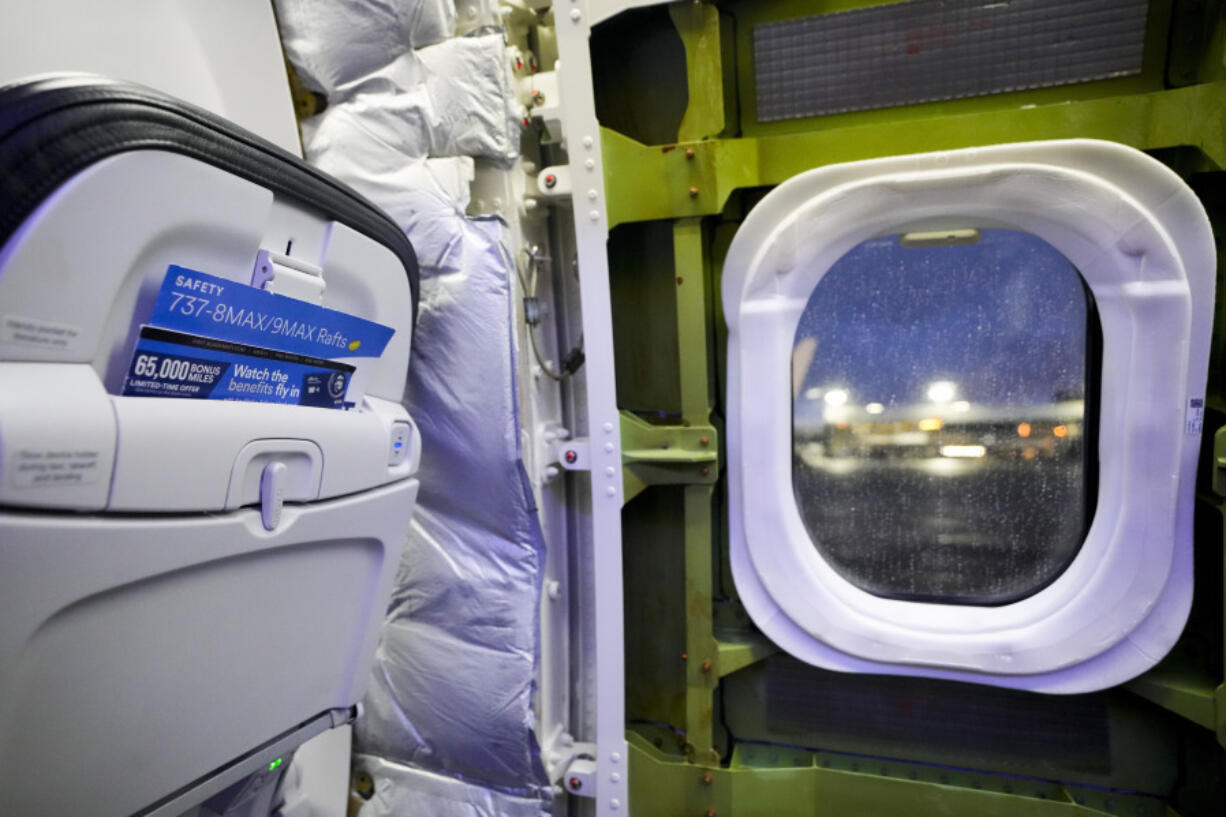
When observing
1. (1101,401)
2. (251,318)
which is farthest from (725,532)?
(251,318)

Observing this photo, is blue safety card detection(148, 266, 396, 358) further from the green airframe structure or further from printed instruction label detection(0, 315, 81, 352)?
the green airframe structure

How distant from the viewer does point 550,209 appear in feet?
6.09

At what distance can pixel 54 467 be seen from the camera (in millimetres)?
712

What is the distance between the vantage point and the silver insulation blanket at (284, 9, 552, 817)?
1.57m

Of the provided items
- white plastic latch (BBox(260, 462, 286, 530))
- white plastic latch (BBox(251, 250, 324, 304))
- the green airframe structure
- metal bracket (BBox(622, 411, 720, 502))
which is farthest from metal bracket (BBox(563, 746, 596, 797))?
white plastic latch (BBox(251, 250, 324, 304))

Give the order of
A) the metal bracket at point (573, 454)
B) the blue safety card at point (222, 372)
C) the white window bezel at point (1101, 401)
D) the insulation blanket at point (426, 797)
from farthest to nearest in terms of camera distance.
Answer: the metal bracket at point (573, 454) → the insulation blanket at point (426, 797) → the white window bezel at point (1101, 401) → the blue safety card at point (222, 372)

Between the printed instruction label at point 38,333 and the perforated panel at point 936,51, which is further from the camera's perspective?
the perforated panel at point 936,51

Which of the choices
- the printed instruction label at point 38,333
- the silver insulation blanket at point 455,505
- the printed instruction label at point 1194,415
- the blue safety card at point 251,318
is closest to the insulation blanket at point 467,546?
the silver insulation blanket at point 455,505

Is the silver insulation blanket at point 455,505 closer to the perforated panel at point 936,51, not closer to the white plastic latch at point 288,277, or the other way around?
the white plastic latch at point 288,277

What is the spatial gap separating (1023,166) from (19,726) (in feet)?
6.27

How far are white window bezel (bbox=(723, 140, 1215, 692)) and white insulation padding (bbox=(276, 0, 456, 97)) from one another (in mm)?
923

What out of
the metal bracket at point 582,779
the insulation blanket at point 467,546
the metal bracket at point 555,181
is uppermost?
the metal bracket at point 555,181

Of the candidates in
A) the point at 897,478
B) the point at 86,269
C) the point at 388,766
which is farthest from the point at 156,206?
the point at 897,478

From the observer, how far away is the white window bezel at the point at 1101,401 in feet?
4.60
